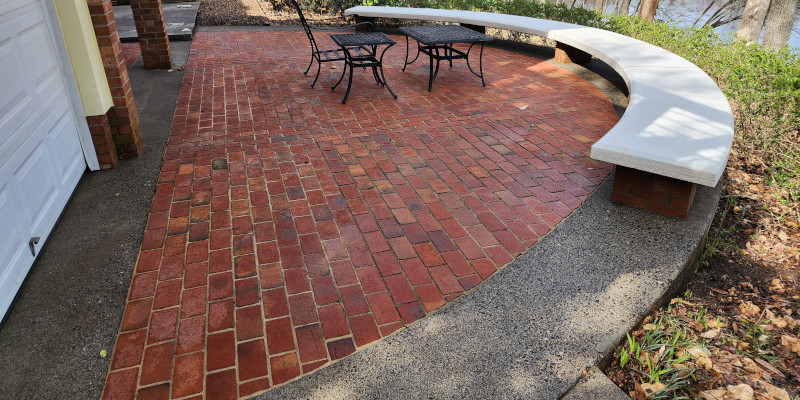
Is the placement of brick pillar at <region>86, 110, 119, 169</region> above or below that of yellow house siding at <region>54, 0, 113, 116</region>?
below

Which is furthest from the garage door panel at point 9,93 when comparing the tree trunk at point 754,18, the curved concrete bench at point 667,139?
the tree trunk at point 754,18

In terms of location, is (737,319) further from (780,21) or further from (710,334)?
(780,21)

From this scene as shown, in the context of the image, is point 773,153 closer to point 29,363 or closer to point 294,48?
point 29,363

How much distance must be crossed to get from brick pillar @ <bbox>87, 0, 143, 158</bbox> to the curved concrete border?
3494 millimetres

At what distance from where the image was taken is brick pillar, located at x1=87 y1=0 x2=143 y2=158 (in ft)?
11.6

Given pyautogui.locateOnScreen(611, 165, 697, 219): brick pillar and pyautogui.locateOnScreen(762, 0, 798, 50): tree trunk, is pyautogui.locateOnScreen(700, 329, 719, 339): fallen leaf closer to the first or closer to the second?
pyautogui.locateOnScreen(611, 165, 697, 219): brick pillar

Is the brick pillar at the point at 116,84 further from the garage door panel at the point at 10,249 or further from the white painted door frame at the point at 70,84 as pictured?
the garage door panel at the point at 10,249

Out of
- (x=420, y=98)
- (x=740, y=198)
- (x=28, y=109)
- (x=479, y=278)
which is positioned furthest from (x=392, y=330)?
(x=420, y=98)

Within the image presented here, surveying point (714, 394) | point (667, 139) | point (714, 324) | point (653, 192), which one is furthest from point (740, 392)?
point (667, 139)

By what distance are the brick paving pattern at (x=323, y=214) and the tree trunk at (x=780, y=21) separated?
581 centimetres

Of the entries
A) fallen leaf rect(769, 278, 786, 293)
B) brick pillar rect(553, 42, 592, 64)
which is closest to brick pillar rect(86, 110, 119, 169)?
fallen leaf rect(769, 278, 786, 293)

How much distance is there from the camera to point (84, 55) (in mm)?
3422

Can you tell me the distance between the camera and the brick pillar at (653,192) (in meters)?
3.04

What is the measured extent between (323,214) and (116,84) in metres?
2.01
